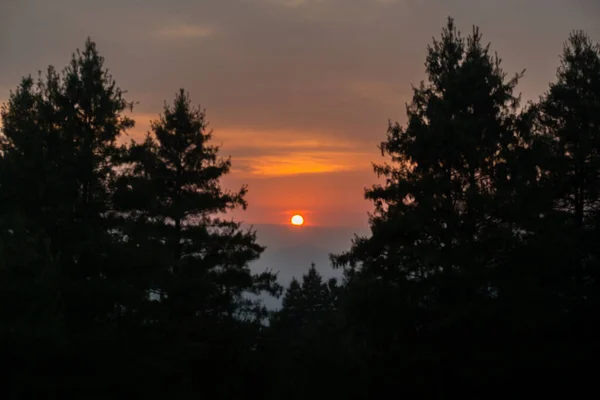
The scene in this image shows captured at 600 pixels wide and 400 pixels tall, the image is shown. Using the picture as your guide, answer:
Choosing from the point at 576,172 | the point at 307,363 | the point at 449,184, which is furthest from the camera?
the point at 307,363

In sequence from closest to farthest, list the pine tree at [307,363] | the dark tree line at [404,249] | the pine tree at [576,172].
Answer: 1. the dark tree line at [404,249]
2. the pine tree at [576,172]
3. the pine tree at [307,363]

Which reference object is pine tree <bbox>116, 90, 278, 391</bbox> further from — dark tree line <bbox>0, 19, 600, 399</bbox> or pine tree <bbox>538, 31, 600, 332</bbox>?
pine tree <bbox>538, 31, 600, 332</bbox>

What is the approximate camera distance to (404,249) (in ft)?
49.3

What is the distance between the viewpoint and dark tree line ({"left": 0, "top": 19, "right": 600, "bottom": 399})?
553 inches

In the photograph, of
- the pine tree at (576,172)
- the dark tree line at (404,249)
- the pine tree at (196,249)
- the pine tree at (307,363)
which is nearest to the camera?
the dark tree line at (404,249)

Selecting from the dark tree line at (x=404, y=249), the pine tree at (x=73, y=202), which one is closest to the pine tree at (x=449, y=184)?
the dark tree line at (x=404, y=249)

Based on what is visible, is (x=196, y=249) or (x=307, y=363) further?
(x=196, y=249)

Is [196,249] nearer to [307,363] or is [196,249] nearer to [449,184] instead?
[307,363]

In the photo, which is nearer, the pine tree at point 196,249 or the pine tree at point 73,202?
the pine tree at point 73,202

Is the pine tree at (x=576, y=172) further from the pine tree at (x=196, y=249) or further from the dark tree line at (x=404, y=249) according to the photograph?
the pine tree at (x=196, y=249)

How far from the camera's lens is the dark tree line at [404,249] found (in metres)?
14.1

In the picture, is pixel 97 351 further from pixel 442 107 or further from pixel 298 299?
pixel 298 299

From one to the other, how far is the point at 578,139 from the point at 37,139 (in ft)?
49.5

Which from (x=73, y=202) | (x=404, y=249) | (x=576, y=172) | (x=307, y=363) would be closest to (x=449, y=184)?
(x=404, y=249)
